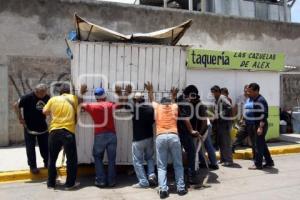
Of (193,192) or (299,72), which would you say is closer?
(193,192)

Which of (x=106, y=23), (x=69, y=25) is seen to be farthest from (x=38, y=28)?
(x=106, y=23)

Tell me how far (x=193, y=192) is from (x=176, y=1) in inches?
948

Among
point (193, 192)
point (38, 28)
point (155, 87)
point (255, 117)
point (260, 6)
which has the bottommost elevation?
point (193, 192)

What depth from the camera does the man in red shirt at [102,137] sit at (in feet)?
23.3

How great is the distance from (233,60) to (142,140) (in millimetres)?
4498

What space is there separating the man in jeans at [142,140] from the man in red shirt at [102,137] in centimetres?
38

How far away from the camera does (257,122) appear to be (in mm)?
8273

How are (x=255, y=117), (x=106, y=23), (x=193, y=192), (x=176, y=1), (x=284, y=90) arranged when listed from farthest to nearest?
1. (x=176, y=1)
2. (x=284, y=90)
3. (x=106, y=23)
4. (x=255, y=117)
5. (x=193, y=192)

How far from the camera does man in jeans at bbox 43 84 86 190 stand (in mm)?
6875

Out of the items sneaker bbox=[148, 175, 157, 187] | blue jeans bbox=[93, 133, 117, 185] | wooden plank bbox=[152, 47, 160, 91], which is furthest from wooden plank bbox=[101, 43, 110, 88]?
sneaker bbox=[148, 175, 157, 187]

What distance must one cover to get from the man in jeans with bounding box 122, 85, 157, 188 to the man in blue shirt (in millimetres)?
2277

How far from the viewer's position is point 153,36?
7570 mm

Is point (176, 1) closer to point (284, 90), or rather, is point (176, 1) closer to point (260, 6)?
point (260, 6)

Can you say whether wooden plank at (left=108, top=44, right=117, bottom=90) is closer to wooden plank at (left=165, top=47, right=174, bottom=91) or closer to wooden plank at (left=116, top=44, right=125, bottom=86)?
wooden plank at (left=116, top=44, right=125, bottom=86)
